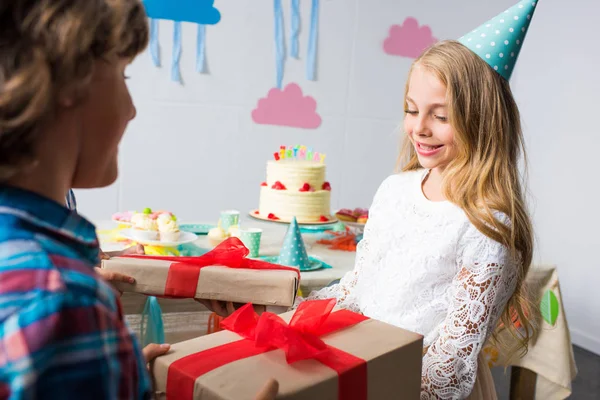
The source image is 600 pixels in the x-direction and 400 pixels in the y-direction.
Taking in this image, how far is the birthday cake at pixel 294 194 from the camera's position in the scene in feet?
7.91

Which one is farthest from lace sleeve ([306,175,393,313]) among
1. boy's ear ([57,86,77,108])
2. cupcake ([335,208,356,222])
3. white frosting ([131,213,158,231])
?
cupcake ([335,208,356,222])

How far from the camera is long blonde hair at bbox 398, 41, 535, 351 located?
3.98 feet

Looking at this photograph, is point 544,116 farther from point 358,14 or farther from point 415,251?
point 415,251

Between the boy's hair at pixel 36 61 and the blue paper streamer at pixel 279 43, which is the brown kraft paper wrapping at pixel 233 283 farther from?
the blue paper streamer at pixel 279 43

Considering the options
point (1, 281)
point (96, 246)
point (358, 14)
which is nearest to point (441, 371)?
point (96, 246)

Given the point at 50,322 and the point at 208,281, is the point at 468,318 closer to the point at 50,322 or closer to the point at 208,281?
the point at 208,281

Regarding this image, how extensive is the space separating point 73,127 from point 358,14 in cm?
377

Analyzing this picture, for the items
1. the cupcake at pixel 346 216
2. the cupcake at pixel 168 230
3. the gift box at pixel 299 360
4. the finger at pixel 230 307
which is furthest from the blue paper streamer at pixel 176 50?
the gift box at pixel 299 360

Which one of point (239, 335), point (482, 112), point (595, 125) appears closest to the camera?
point (239, 335)

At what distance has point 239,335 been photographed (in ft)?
2.78

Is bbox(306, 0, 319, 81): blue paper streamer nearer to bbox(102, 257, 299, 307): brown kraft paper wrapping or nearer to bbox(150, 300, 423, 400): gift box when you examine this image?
bbox(102, 257, 299, 307): brown kraft paper wrapping

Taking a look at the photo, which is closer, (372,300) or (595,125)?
(372,300)

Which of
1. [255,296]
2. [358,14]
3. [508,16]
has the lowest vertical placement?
[255,296]

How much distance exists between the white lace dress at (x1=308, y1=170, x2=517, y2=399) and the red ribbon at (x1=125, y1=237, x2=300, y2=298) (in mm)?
282
